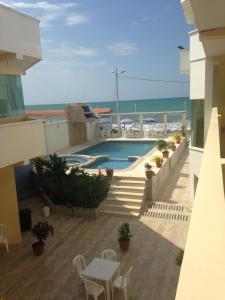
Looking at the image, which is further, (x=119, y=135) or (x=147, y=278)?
(x=119, y=135)

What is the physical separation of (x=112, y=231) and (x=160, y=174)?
18.2ft

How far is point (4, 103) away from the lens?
10.3 m

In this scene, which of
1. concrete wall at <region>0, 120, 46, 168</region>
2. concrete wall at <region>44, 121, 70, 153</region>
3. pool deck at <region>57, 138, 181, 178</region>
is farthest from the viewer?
concrete wall at <region>44, 121, 70, 153</region>

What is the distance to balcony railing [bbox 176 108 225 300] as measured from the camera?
106cm

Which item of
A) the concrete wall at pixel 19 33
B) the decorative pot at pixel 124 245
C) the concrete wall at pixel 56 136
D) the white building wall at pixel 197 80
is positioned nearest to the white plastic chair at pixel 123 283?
the decorative pot at pixel 124 245

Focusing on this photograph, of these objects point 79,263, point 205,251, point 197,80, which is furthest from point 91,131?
point 205,251

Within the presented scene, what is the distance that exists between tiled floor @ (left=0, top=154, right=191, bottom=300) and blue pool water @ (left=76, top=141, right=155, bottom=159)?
36.3 feet

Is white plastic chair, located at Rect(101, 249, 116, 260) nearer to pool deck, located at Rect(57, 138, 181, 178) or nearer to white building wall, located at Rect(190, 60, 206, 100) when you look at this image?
pool deck, located at Rect(57, 138, 181, 178)

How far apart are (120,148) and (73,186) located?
1285 cm

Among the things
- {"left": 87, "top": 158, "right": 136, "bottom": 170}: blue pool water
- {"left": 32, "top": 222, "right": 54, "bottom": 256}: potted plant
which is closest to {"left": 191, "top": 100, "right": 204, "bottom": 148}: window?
{"left": 32, "top": 222, "right": 54, "bottom": 256}: potted plant

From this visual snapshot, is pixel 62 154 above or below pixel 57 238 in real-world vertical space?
above

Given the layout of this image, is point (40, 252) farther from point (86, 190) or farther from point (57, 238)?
point (86, 190)

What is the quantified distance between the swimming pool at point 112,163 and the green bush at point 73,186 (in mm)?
5101

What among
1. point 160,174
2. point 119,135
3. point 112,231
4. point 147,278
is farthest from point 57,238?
point 119,135
